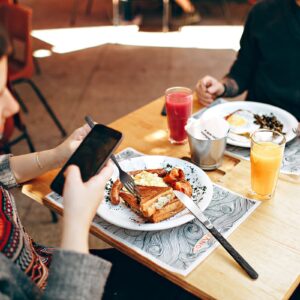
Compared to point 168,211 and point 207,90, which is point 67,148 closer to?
point 168,211

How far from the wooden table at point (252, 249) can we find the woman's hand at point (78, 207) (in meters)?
0.19

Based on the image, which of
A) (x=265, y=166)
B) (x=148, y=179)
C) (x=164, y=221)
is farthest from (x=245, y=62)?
(x=164, y=221)

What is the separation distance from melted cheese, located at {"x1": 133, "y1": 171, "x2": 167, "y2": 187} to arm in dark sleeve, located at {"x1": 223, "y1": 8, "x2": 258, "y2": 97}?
0.83 m

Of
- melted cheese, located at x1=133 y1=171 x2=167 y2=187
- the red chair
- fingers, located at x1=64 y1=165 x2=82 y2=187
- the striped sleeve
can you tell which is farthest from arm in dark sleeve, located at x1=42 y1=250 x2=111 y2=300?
the red chair

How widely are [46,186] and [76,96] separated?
2697 millimetres

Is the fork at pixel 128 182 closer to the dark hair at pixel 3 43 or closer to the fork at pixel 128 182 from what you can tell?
the fork at pixel 128 182

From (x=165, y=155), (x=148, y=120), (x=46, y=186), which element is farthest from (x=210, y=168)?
(x=46, y=186)

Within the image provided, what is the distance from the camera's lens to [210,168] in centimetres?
142

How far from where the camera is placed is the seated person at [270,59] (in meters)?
1.87

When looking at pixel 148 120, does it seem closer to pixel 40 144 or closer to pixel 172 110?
pixel 172 110

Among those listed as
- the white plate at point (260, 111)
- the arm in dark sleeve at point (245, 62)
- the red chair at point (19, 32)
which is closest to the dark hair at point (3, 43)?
the white plate at point (260, 111)

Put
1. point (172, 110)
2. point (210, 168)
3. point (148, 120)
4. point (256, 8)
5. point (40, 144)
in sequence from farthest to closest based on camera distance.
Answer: point (40, 144) → point (256, 8) → point (148, 120) → point (172, 110) → point (210, 168)

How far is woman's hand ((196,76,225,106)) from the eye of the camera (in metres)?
1.78

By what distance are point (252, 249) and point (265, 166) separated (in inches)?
10.8
